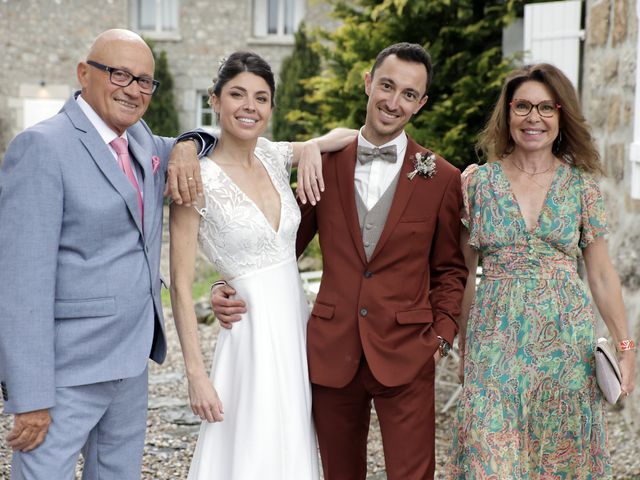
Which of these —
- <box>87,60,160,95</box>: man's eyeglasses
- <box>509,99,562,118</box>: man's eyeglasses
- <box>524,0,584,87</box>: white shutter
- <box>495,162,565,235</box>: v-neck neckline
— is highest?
<box>524,0,584,87</box>: white shutter

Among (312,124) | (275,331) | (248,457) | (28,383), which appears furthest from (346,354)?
(312,124)

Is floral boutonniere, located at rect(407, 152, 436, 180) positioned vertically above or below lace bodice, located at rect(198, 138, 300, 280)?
above

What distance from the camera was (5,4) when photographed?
1680 centimetres

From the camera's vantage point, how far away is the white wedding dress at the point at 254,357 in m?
2.95

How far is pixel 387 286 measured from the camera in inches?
124

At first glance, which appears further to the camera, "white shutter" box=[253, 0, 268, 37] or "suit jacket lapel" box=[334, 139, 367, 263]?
"white shutter" box=[253, 0, 268, 37]

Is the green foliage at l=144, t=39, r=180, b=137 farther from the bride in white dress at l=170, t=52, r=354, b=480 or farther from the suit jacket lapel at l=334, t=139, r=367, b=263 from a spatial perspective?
the bride in white dress at l=170, t=52, r=354, b=480

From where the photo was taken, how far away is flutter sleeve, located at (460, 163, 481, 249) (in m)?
3.21

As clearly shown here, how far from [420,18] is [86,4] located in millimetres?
11359

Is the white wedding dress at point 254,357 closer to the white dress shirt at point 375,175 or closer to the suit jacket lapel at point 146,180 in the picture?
the suit jacket lapel at point 146,180

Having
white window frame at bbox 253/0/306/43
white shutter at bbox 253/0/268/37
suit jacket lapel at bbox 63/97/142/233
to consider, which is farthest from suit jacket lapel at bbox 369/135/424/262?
white shutter at bbox 253/0/268/37

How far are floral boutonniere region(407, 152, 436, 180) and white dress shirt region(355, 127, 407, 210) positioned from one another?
0.07m

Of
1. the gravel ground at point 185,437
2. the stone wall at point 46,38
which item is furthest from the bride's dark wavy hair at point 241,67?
the stone wall at point 46,38

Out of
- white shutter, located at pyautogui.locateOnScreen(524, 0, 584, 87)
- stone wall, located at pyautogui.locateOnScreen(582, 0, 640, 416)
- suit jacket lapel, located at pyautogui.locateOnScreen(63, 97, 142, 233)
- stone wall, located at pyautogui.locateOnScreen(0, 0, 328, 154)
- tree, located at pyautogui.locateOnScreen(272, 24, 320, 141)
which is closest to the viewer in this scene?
suit jacket lapel, located at pyautogui.locateOnScreen(63, 97, 142, 233)
